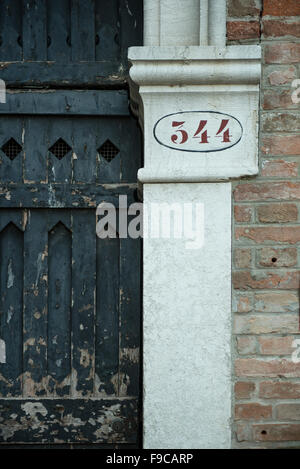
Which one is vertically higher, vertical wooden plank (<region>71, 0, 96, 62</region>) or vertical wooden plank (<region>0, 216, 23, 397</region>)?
vertical wooden plank (<region>71, 0, 96, 62</region>)

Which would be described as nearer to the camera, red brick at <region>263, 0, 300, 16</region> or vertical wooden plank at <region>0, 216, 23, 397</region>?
red brick at <region>263, 0, 300, 16</region>

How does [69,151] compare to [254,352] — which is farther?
[69,151]

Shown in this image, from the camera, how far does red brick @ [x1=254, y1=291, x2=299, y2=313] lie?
1877mm

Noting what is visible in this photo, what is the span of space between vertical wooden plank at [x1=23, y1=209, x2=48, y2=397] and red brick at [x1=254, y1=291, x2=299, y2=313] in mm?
966

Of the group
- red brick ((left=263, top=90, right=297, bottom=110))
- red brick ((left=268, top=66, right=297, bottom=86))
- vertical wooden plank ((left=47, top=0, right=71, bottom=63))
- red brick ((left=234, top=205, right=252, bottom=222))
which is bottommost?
red brick ((left=234, top=205, right=252, bottom=222))

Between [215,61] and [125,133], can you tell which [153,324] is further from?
[215,61]

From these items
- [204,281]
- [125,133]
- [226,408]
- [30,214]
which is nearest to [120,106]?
[125,133]

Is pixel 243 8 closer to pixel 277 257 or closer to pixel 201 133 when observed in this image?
pixel 201 133

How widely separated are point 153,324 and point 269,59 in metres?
A: 1.19

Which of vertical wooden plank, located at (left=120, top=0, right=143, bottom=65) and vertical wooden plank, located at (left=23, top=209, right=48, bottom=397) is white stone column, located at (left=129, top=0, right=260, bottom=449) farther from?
vertical wooden plank, located at (left=23, top=209, right=48, bottom=397)

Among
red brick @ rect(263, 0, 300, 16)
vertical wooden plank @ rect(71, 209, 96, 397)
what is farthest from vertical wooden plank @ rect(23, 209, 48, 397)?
red brick @ rect(263, 0, 300, 16)

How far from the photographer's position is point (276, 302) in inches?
73.9

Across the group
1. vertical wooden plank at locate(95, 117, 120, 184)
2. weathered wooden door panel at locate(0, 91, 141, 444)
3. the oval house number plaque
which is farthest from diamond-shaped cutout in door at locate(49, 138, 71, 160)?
the oval house number plaque

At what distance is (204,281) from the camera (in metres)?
1.86
